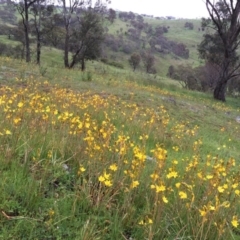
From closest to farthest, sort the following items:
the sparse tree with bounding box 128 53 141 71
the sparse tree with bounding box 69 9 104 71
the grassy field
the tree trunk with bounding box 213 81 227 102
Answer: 1. the grassy field
2. the tree trunk with bounding box 213 81 227 102
3. the sparse tree with bounding box 69 9 104 71
4. the sparse tree with bounding box 128 53 141 71

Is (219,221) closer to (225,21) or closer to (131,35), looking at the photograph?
(225,21)

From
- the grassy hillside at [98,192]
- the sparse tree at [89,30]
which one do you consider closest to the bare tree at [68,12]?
the sparse tree at [89,30]

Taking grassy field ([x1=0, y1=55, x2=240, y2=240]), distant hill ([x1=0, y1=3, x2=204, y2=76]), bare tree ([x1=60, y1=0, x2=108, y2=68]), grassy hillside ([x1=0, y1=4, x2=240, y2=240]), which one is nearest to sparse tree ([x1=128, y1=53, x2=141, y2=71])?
distant hill ([x1=0, y1=3, x2=204, y2=76])

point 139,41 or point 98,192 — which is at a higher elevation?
point 98,192

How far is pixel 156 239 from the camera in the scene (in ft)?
9.68

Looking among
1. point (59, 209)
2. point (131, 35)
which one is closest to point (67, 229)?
point (59, 209)

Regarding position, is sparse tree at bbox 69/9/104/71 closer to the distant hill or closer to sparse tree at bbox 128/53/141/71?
the distant hill

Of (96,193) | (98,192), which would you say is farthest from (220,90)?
(98,192)

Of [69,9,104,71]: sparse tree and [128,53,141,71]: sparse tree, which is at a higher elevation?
[69,9,104,71]: sparse tree

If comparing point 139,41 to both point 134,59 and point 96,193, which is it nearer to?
point 134,59

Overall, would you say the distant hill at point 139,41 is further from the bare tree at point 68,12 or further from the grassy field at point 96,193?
the grassy field at point 96,193

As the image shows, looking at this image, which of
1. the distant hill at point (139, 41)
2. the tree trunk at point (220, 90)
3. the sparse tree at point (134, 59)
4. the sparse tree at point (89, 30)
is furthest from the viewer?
the distant hill at point (139, 41)

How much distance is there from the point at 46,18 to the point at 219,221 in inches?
1592

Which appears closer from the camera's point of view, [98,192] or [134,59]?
[98,192]
